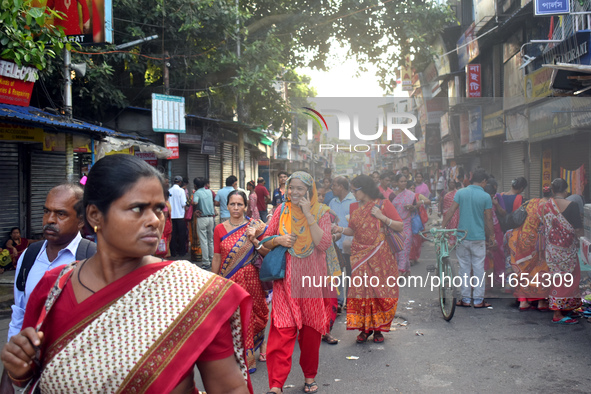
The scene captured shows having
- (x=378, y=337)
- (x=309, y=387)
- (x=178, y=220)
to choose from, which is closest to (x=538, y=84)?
(x=178, y=220)

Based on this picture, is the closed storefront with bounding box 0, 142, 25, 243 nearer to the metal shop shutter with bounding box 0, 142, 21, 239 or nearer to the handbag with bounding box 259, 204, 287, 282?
the metal shop shutter with bounding box 0, 142, 21, 239

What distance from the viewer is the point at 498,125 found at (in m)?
18.5

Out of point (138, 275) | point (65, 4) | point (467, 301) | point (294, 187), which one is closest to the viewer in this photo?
point (138, 275)

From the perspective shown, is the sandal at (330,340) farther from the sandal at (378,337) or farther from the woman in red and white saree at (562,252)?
the woman in red and white saree at (562,252)

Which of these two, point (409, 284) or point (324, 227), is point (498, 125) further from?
point (324, 227)

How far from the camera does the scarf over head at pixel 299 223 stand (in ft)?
14.7

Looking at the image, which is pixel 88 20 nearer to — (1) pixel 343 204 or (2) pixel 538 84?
(1) pixel 343 204

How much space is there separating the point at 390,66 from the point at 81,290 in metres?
17.6

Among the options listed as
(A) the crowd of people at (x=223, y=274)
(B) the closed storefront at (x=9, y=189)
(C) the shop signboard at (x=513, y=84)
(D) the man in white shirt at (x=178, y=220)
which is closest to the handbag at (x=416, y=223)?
(A) the crowd of people at (x=223, y=274)

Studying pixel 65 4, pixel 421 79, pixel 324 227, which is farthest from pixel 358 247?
pixel 421 79

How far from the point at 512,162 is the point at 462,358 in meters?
15.3

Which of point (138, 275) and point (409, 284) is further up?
point (138, 275)

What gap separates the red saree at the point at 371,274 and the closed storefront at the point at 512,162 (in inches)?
513

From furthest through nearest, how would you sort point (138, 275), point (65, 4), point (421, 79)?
point (421, 79)
point (65, 4)
point (138, 275)
